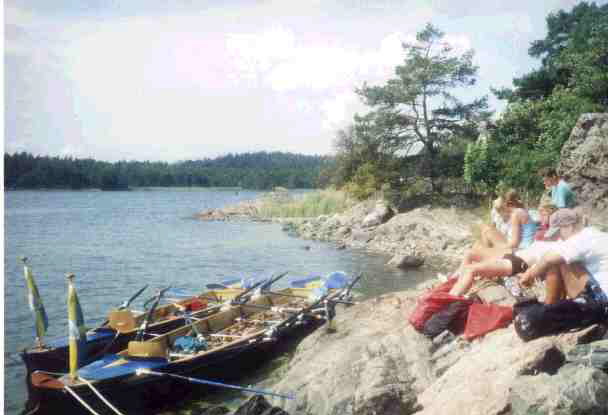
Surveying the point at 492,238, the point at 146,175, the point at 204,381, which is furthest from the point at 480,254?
the point at 146,175

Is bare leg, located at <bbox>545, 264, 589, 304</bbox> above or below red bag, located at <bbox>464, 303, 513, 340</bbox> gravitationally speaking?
above

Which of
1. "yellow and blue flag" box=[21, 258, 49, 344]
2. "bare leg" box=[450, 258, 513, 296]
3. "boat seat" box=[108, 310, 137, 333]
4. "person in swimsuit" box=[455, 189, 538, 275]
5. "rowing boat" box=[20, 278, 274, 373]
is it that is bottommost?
"rowing boat" box=[20, 278, 274, 373]

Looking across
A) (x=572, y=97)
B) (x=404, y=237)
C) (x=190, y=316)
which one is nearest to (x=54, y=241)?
(x=404, y=237)

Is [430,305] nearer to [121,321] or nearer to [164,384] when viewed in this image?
[164,384]

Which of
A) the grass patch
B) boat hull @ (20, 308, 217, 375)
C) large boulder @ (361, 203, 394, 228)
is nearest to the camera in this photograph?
boat hull @ (20, 308, 217, 375)

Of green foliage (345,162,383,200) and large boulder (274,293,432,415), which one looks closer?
large boulder (274,293,432,415)

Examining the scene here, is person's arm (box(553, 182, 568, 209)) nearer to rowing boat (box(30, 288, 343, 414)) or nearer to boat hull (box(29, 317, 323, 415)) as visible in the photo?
rowing boat (box(30, 288, 343, 414))

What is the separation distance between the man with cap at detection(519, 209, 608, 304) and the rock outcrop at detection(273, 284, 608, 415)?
0.40 meters

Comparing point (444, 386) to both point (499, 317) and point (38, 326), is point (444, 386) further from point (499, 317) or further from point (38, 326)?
point (38, 326)

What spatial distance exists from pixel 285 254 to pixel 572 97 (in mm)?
11789

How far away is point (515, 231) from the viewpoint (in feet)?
24.6

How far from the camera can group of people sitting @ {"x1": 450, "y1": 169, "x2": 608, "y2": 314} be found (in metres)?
5.17

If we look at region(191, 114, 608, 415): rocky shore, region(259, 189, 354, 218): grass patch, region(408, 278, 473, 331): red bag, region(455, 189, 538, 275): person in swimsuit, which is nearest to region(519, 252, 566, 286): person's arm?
region(191, 114, 608, 415): rocky shore

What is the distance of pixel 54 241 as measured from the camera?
2598 centimetres
